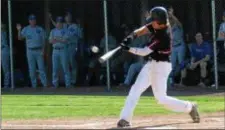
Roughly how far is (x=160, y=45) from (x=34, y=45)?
950cm

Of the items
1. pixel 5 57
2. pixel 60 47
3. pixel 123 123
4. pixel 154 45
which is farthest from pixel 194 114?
pixel 5 57

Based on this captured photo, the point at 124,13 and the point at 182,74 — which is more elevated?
the point at 124,13

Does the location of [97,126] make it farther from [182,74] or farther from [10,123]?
[182,74]

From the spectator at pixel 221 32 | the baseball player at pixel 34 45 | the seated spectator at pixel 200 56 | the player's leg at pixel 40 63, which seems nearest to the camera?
the spectator at pixel 221 32

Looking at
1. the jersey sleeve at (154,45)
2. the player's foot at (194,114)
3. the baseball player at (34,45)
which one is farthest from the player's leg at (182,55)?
the jersey sleeve at (154,45)

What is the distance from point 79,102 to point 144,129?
17.6 feet

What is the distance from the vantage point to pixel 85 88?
62.6ft

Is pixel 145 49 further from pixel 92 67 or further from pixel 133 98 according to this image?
pixel 92 67

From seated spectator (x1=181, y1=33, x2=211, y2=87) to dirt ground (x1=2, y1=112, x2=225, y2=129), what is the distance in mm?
6205

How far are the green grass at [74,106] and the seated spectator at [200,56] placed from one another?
261 cm

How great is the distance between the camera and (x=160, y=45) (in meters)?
10.2

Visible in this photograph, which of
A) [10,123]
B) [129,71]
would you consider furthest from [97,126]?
[129,71]

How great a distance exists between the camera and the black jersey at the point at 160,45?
10242 millimetres

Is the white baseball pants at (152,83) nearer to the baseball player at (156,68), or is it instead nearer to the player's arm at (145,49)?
the baseball player at (156,68)
